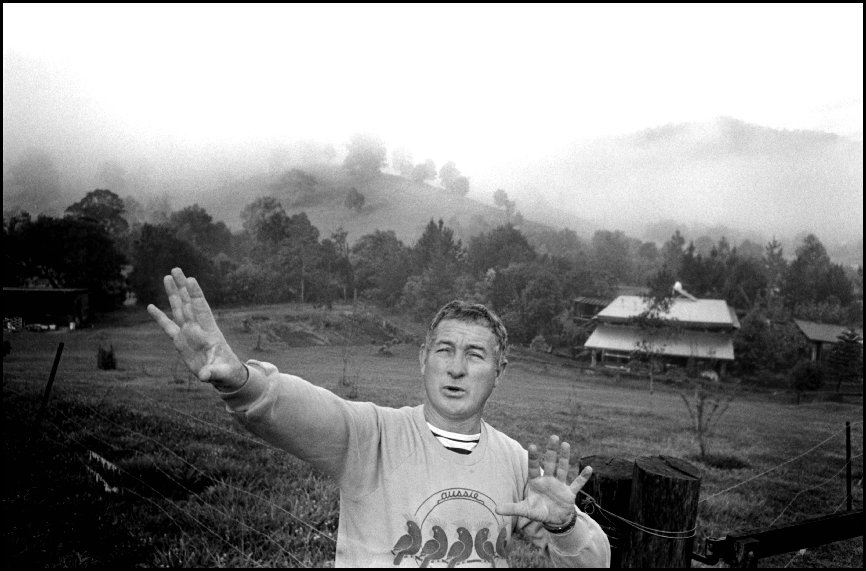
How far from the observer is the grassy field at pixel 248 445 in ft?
12.2

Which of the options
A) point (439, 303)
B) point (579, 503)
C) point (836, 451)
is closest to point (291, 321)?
point (439, 303)

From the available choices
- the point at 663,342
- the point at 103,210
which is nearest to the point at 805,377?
the point at 663,342

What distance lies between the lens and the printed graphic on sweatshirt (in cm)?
169

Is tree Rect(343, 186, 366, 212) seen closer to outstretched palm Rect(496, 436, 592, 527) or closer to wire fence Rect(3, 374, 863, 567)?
wire fence Rect(3, 374, 863, 567)

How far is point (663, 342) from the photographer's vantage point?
4.61 meters

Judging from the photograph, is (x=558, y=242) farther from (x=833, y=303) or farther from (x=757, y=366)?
(x=833, y=303)

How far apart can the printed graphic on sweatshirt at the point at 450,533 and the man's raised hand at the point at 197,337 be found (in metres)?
0.70

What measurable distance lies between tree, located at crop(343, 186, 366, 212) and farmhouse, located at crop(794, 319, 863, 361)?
12.8 feet

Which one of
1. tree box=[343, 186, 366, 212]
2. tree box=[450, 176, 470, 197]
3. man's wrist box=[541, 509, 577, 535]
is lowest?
man's wrist box=[541, 509, 577, 535]

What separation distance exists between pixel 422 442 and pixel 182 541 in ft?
8.89

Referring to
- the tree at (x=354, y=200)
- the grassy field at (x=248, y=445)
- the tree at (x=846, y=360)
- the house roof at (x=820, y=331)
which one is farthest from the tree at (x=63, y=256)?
the tree at (x=846, y=360)

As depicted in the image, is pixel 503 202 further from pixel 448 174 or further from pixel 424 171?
pixel 424 171

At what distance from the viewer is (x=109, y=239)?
4695 mm

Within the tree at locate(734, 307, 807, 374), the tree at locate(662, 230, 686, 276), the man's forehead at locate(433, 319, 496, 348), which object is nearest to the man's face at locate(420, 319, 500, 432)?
the man's forehead at locate(433, 319, 496, 348)
